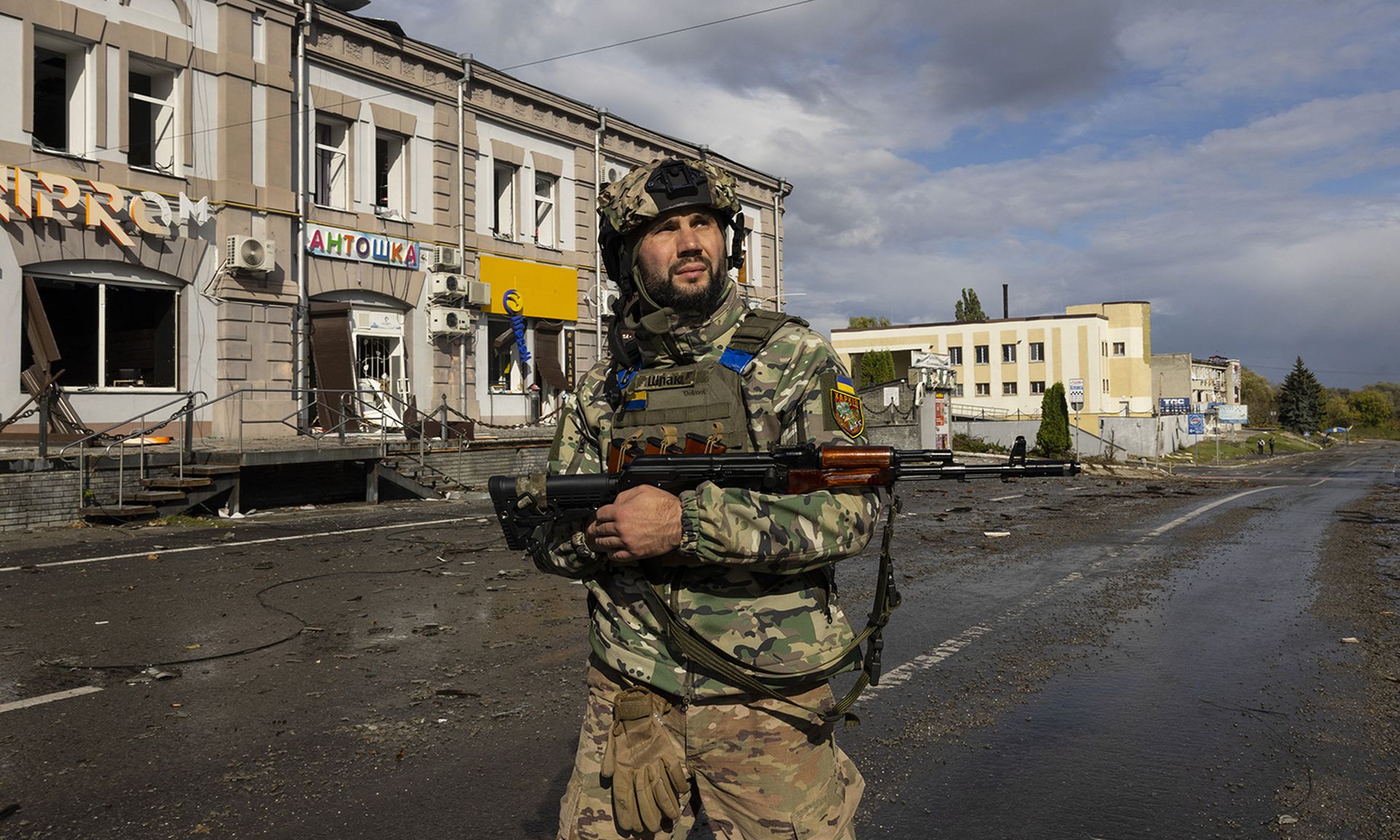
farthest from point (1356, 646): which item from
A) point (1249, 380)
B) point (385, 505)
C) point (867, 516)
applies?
point (1249, 380)

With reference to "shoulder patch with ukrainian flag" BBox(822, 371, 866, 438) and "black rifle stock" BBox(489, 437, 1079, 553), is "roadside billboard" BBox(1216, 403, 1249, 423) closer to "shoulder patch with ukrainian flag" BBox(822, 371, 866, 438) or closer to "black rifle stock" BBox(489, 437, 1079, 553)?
"shoulder patch with ukrainian flag" BBox(822, 371, 866, 438)

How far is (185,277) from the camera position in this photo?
16562 millimetres

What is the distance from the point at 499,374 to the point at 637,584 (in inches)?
856

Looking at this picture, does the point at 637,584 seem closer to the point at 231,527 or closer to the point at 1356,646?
the point at 1356,646

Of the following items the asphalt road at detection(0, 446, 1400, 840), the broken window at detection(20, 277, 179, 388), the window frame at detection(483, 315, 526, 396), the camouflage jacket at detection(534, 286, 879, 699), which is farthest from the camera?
the window frame at detection(483, 315, 526, 396)

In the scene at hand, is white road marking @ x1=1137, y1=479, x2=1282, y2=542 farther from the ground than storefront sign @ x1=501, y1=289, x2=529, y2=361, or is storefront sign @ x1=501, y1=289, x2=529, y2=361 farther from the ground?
storefront sign @ x1=501, y1=289, x2=529, y2=361

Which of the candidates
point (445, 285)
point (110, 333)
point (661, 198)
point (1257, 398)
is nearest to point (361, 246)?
point (445, 285)

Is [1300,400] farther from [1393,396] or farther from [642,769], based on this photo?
[642,769]

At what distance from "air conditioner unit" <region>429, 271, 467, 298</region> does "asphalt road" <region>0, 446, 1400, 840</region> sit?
11185 mm

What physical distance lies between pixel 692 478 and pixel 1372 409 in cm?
18053

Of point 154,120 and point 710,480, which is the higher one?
point 154,120

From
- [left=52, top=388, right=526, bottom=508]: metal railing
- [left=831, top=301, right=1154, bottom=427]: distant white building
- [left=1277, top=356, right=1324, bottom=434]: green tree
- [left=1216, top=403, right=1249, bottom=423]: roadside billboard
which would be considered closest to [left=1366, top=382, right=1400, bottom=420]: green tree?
[left=1277, top=356, right=1324, bottom=434]: green tree

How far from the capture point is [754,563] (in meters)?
2.14

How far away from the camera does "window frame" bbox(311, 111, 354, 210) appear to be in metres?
19.4
